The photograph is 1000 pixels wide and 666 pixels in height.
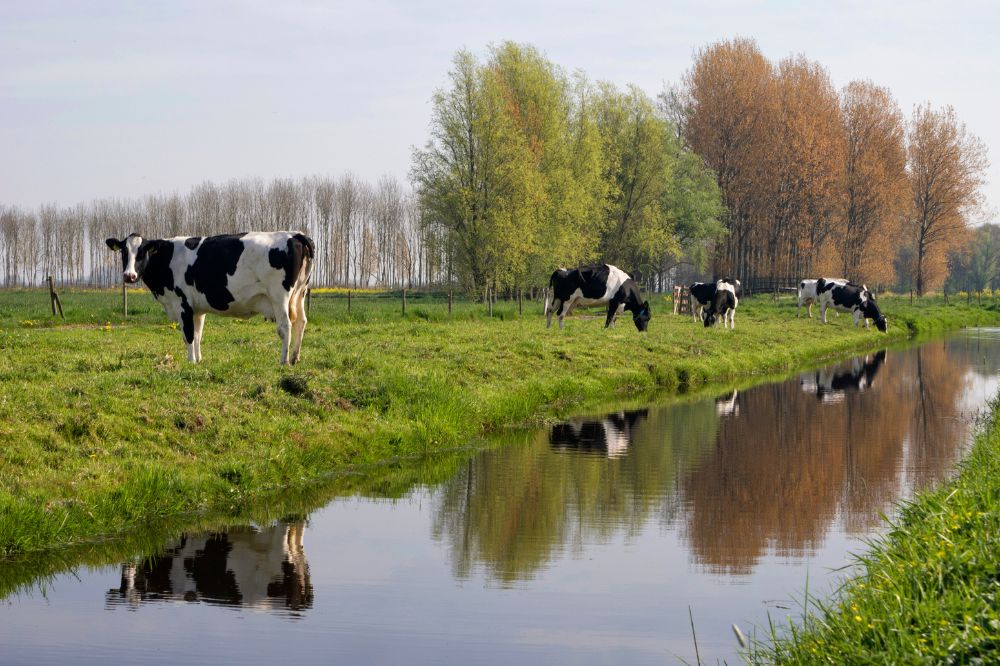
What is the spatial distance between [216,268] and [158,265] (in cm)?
126

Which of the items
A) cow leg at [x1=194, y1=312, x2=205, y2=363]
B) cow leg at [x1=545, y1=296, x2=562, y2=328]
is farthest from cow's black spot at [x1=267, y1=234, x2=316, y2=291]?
cow leg at [x1=545, y1=296, x2=562, y2=328]

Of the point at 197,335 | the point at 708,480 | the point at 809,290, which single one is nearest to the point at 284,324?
the point at 197,335

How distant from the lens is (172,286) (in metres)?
19.7

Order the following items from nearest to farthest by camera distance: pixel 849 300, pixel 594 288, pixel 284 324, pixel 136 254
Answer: pixel 284 324, pixel 136 254, pixel 594 288, pixel 849 300

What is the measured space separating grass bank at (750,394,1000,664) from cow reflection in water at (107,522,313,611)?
13.4 ft

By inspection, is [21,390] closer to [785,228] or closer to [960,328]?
[960,328]

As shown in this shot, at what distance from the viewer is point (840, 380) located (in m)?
30.3

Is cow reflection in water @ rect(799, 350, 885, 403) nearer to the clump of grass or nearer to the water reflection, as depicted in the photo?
the water reflection

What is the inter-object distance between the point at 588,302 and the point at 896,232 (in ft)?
184

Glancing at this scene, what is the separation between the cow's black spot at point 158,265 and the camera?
63.9 feet

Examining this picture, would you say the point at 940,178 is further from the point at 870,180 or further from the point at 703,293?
the point at 703,293

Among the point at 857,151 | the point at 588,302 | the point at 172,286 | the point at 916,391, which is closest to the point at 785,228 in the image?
the point at 857,151

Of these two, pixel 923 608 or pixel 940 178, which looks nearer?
pixel 923 608

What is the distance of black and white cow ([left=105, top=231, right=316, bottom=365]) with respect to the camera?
61.9 ft
